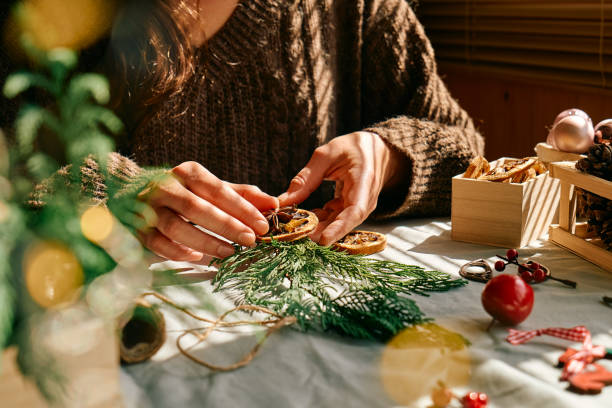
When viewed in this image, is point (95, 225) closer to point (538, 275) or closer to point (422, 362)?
point (422, 362)

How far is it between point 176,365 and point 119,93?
0.60 metres

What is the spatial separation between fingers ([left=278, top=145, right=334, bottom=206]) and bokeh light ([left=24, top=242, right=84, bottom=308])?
2.18 feet

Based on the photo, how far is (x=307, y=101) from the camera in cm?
141

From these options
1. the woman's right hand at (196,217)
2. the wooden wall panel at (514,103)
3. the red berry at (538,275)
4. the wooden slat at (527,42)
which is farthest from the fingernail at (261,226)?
the wooden slat at (527,42)

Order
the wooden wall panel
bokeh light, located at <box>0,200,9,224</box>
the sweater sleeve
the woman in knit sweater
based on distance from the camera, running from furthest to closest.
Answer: the wooden wall panel < the sweater sleeve < the woman in knit sweater < bokeh light, located at <box>0,200,9,224</box>

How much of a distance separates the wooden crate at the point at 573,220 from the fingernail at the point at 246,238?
0.57m

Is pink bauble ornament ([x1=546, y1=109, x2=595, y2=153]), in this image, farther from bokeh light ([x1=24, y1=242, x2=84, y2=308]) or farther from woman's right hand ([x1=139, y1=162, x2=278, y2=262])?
bokeh light ([x1=24, y1=242, x2=84, y2=308])

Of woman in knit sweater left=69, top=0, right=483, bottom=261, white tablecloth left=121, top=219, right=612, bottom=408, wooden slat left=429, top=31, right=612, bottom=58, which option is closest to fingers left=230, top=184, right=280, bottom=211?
woman in knit sweater left=69, top=0, right=483, bottom=261

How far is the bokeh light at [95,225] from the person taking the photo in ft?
1.24

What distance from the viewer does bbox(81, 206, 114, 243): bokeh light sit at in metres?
0.38

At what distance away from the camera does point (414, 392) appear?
0.54m

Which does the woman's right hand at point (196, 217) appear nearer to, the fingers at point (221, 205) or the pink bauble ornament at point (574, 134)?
the fingers at point (221, 205)

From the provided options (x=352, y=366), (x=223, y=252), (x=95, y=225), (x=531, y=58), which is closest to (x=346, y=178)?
(x=223, y=252)

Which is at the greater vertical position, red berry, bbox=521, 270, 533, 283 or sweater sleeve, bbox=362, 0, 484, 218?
sweater sleeve, bbox=362, 0, 484, 218
